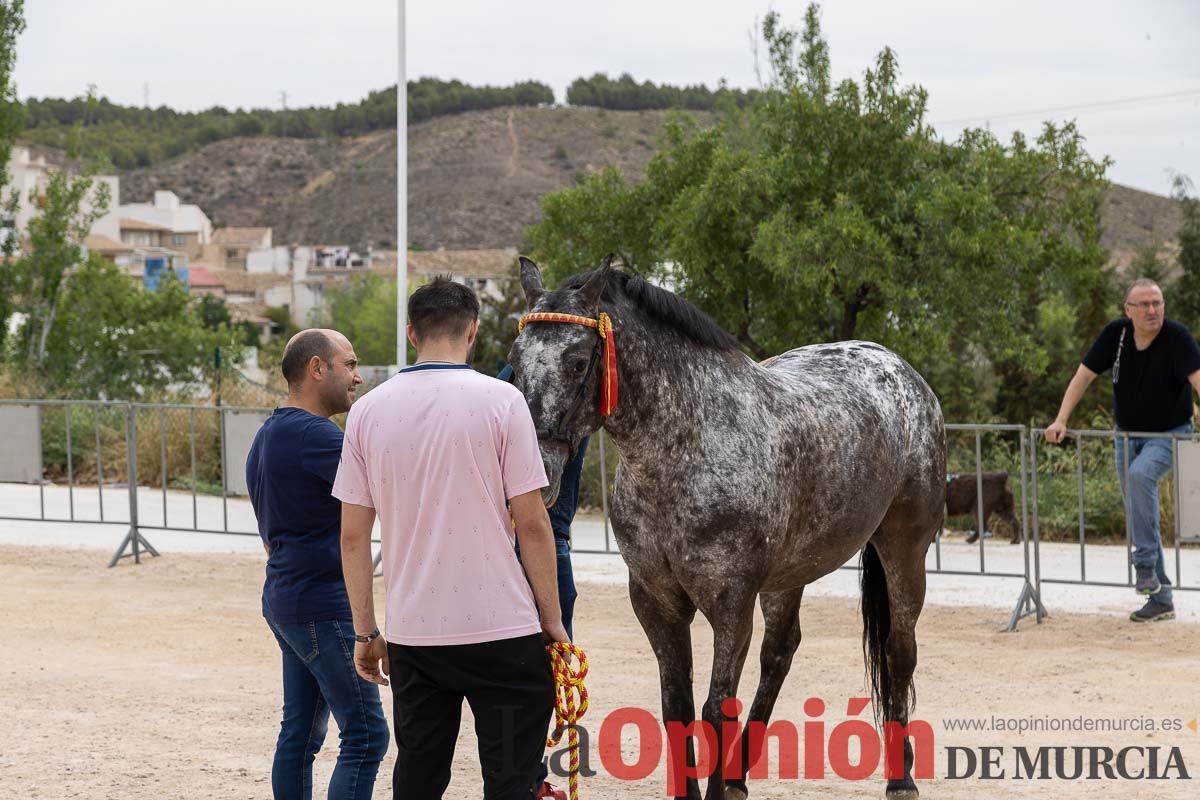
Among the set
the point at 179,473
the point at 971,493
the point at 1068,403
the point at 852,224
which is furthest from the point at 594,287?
the point at 179,473

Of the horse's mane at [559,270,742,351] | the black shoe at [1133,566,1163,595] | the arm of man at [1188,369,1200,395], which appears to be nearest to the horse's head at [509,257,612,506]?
the horse's mane at [559,270,742,351]

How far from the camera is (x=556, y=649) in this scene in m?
3.59

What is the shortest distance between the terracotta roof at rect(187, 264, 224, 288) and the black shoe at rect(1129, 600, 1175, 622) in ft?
288

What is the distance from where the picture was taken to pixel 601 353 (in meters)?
4.25

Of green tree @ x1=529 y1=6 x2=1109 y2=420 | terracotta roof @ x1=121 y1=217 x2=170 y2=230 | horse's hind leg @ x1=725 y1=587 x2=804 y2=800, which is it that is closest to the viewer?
horse's hind leg @ x1=725 y1=587 x2=804 y2=800

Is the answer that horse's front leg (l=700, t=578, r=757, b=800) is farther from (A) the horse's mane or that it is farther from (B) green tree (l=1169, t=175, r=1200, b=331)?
(B) green tree (l=1169, t=175, r=1200, b=331)

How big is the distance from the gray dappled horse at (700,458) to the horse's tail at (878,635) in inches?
16.6

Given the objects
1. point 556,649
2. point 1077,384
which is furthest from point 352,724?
point 1077,384

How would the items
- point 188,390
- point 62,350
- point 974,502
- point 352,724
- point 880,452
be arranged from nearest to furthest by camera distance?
1. point 352,724
2. point 880,452
3. point 974,502
4. point 188,390
5. point 62,350

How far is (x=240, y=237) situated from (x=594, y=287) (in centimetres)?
10633

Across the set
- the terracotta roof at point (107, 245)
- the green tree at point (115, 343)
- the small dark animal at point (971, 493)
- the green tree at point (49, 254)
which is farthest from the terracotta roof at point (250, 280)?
the small dark animal at point (971, 493)

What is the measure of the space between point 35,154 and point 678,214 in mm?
104525

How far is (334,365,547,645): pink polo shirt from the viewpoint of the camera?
3322 millimetres

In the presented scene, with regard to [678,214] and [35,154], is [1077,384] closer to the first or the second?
[678,214]
